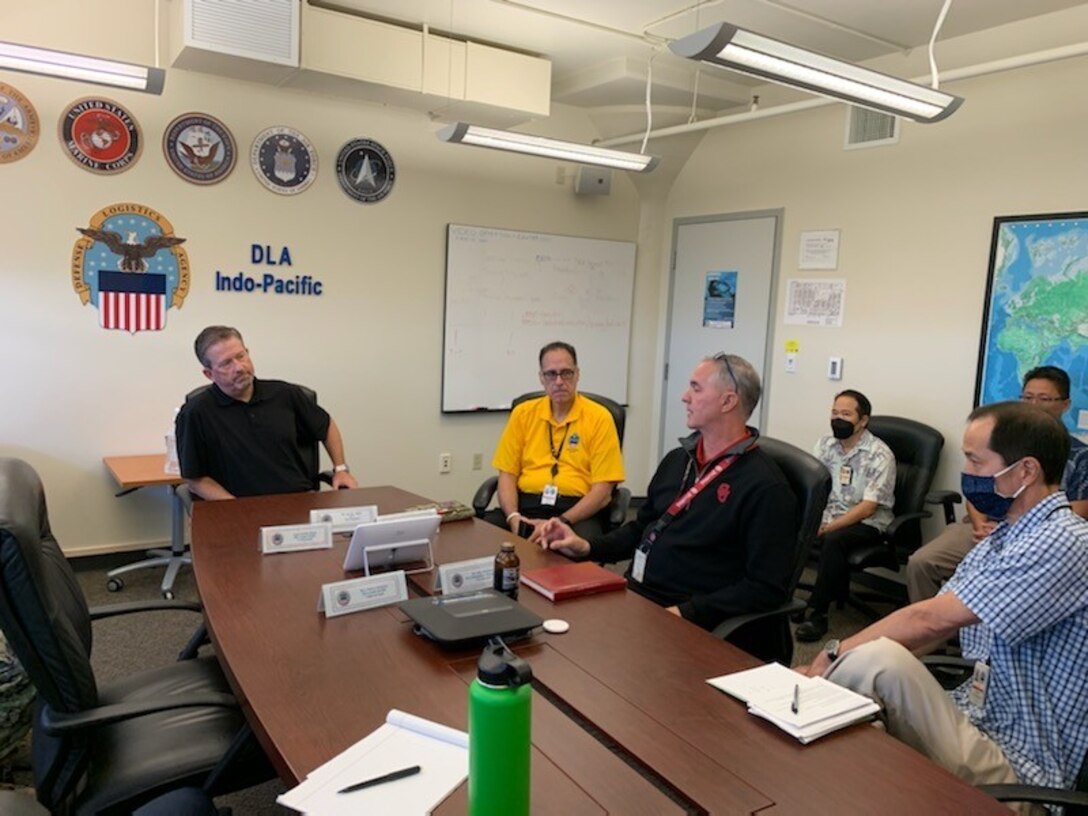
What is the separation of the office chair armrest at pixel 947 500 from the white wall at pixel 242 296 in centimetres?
273

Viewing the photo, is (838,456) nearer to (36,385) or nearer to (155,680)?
(155,680)

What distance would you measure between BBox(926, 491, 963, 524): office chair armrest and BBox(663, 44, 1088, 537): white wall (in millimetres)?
226

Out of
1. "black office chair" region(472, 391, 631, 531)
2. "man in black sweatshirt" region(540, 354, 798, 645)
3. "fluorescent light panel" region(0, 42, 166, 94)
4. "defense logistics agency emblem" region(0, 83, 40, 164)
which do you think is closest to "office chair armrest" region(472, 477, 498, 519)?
"black office chair" region(472, 391, 631, 531)

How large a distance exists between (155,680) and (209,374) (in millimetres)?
1473

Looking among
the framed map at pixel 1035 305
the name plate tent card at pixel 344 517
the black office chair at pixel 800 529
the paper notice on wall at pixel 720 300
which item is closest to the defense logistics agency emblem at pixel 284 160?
the name plate tent card at pixel 344 517

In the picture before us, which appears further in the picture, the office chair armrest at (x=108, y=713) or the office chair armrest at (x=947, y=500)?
the office chair armrest at (x=947, y=500)

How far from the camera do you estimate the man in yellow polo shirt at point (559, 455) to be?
3268 mm

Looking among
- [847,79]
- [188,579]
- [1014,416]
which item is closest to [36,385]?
[188,579]

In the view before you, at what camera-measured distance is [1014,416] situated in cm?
183

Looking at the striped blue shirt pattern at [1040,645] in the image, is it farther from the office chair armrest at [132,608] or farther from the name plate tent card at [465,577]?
the office chair armrest at [132,608]

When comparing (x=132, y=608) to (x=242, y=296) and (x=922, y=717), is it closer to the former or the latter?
(x=922, y=717)

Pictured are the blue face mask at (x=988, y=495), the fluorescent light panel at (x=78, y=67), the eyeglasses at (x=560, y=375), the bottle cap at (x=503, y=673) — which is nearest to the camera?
the bottle cap at (x=503, y=673)

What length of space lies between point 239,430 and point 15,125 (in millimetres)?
1999

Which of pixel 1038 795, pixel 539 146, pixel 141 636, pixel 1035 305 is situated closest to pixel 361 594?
pixel 1038 795
